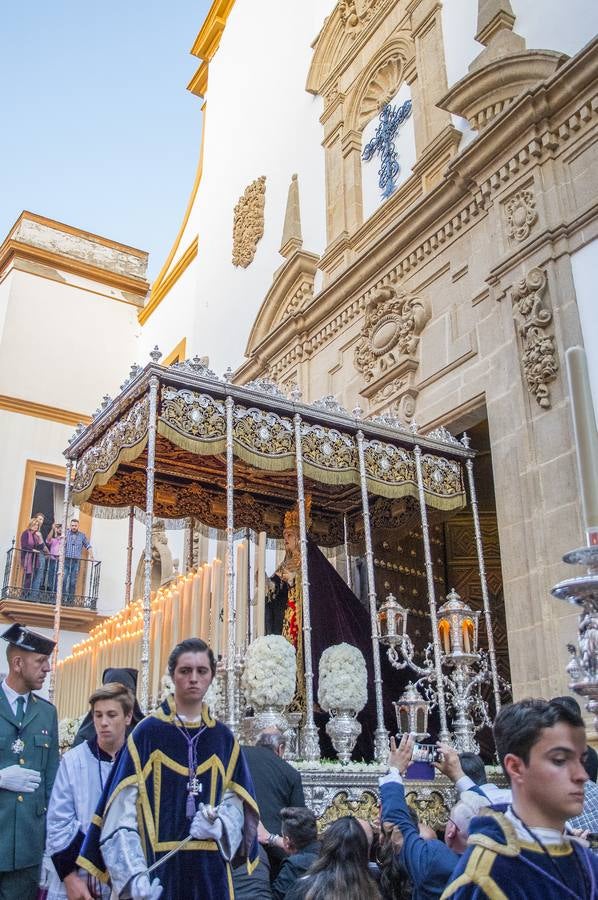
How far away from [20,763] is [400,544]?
241 inches

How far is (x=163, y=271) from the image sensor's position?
60.2 feet

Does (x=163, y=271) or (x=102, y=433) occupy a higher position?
(x=163, y=271)

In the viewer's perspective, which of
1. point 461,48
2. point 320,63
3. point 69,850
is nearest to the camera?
point 69,850

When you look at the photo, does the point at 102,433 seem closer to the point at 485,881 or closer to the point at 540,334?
the point at 540,334

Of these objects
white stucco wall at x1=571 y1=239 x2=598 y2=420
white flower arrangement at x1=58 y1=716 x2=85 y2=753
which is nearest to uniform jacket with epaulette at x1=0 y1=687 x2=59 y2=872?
white flower arrangement at x1=58 y1=716 x2=85 y2=753

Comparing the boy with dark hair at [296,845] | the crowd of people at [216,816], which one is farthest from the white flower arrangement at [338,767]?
the boy with dark hair at [296,845]

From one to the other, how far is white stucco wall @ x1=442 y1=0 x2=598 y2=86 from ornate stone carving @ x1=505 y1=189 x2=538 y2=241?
4.60ft

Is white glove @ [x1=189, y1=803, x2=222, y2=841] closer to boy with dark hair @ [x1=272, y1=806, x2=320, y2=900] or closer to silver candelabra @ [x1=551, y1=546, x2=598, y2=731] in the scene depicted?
boy with dark hair @ [x1=272, y1=806, x2=320, y2=900]

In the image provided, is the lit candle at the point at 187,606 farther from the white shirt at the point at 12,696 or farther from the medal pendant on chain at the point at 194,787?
the medal pendant on chain at the point at 194,787

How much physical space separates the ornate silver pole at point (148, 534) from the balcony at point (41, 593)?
9.13 meters

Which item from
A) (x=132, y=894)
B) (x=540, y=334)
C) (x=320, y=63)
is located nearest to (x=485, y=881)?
(x=132, y=894)

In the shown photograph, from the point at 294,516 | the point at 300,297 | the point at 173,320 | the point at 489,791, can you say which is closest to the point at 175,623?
the point at 294,516

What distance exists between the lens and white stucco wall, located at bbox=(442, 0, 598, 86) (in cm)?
751

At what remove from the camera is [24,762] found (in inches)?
138
